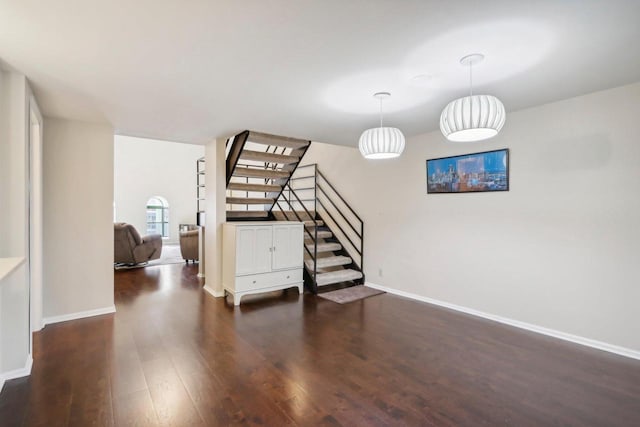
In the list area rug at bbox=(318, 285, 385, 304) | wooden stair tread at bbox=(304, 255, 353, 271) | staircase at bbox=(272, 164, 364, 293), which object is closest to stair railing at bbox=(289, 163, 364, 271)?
staircase at bbox=(272, 164, 364, 293)

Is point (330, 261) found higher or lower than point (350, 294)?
higher

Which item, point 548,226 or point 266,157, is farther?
point 266,157

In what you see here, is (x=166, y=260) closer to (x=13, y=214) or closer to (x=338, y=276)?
(x=338, y=276)

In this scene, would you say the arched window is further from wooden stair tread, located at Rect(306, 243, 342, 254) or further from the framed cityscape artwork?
the framed cityscape artwork

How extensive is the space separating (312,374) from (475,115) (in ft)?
7.49

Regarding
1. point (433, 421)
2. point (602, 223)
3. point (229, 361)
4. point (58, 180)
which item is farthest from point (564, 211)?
point (58, 180)

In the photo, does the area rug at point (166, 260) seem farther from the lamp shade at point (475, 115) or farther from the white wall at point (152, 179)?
the lamp shade at point (475, 115)

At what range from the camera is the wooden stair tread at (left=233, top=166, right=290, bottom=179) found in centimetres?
473

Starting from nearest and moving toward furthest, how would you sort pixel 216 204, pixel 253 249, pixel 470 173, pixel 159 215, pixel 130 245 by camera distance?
1. pixel 470 173
2. pixel 253 249
3. pixel 216 204
4. pixel 130 245
5. pixel 159 215

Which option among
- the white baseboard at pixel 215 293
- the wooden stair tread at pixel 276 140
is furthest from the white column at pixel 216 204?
the wooden stair tread at pixel 276 140

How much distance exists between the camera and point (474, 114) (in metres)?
2.16

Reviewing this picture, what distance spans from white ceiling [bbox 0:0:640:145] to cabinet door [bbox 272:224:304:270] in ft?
6.26

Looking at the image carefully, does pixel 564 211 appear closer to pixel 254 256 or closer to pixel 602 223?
pixel 602 223

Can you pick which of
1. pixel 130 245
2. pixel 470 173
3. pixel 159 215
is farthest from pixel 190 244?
pixel 470 173
